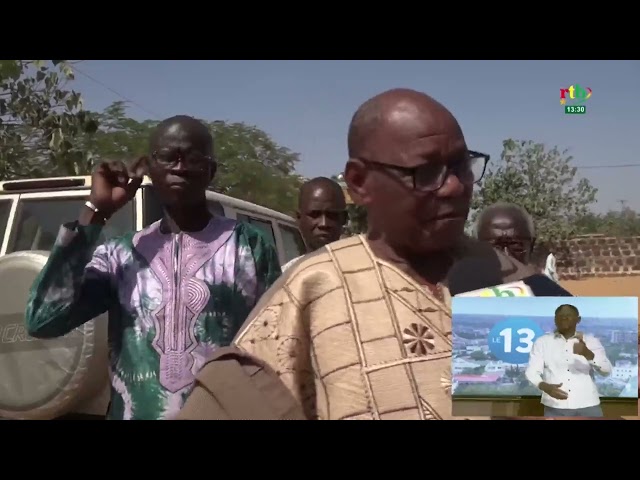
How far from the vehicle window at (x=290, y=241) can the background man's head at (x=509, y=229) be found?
42.2 inches

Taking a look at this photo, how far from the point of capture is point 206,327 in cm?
219

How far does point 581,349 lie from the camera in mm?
2010

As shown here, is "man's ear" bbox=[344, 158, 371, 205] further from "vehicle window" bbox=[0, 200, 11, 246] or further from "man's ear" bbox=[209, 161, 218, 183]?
"vehicle window" bbox=[0, 200, 11, 246]

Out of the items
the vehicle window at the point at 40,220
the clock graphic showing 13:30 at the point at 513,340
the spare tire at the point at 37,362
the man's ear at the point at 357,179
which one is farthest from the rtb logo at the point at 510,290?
the vehicle window at the point at 40,220

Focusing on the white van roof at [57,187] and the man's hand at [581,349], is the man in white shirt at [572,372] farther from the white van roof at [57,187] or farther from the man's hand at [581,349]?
the white van roof at [57,187]

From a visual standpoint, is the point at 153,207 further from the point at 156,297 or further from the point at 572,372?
the point at 572,372

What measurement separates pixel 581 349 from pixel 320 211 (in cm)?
110

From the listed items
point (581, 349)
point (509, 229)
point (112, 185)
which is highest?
point (112, 185)

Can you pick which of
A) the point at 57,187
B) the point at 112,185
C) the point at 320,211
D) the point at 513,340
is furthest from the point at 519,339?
the point at 57,187

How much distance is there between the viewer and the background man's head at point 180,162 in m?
2.24

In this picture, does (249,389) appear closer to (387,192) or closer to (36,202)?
(387,192)

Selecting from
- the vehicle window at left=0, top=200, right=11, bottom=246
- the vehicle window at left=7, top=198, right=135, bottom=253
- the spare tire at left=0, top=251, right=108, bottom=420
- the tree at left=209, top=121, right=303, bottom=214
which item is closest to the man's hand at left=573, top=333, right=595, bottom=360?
the tree at left=209, top=121, right=303, bottom=214

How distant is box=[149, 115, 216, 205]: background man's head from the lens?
224 cm
